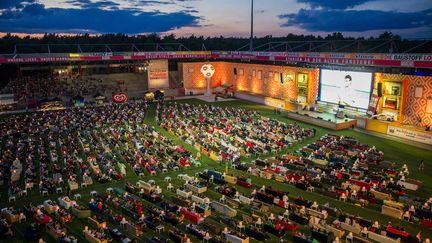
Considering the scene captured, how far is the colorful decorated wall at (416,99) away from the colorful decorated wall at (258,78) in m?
13.0

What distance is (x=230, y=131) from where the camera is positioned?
118 ft

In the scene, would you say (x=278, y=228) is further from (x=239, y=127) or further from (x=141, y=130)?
(x=141, y=130)

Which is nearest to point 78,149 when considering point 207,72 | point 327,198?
point 327,198

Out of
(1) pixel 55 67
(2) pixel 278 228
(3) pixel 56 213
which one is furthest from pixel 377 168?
(1) pixel 55 67

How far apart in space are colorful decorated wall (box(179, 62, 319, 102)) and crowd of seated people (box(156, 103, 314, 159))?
11219 millimetres

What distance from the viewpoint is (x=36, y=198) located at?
22438 millimetres

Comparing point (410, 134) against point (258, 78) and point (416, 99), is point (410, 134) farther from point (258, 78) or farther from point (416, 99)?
point (258, 78)

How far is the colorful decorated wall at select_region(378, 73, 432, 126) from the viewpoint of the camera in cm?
3591

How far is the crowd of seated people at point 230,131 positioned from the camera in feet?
103

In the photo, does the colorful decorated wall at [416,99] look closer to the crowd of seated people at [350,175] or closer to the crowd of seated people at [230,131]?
the crowd of seated people at [350,175]

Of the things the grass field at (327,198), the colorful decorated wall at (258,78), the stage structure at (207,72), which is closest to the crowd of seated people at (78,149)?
the grass field at (327,198)

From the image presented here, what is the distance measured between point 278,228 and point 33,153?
22.9 m

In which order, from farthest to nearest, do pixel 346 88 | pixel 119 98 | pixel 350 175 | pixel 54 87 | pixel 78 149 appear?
pixel 54 87 → pixel 119 98 → pixel 346 88 → pixel 78 149 → pixel 350 175

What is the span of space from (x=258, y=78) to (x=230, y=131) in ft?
86.2
